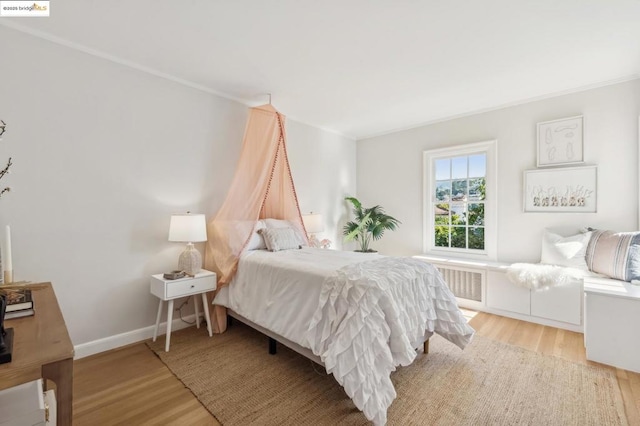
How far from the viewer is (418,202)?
4.39 metres

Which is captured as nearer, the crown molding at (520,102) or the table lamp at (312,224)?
the crown molding at (520,102)

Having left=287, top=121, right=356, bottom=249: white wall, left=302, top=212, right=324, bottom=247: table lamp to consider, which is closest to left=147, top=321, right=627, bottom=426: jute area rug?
left=302, top=212, right=324, bottom=247: table lamp

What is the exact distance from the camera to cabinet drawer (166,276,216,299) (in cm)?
245

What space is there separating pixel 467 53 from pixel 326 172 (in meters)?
2.55

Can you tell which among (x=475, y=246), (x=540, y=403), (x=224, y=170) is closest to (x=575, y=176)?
(x=475, y=246)

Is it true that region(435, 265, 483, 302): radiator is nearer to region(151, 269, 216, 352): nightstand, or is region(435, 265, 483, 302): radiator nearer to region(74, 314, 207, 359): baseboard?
region(151, 269, 216, 352): nightstand

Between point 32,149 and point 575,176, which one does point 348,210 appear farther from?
point 32,149

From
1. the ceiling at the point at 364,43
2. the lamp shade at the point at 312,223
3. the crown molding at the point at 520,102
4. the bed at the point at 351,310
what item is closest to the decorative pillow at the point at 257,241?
the bed at the point at 351,310

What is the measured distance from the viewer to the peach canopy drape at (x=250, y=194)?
111 inches

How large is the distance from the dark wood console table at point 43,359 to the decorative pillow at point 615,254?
12.7 feet

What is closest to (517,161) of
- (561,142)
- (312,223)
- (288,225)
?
(561,142)

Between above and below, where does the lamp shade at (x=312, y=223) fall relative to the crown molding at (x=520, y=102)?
below

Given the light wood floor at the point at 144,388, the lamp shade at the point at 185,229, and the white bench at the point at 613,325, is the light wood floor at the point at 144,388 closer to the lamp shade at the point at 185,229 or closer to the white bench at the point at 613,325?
the white bench at the point at 613,325

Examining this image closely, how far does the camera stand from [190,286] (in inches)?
101
